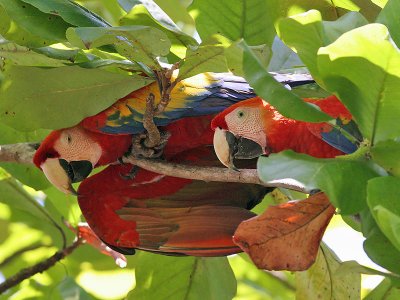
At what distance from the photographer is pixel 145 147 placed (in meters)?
2.20

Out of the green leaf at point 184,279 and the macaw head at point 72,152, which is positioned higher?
the macaw head at point 72,152

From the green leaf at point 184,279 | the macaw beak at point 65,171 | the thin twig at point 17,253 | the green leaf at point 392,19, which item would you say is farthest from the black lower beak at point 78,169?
the green leaf at point 392,19

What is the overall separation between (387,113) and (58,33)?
773 millimetres

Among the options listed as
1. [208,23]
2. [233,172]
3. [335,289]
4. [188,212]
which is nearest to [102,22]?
[208,23]

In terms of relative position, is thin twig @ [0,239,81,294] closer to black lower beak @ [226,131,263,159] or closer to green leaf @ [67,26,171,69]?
black lower beak @ [226,131,263,159]

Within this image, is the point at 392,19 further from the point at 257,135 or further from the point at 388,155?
the point at 257,135

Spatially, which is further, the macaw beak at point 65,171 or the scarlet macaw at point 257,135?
the macaw beak at point 65,171

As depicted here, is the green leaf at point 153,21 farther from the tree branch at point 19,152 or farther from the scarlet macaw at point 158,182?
the tree branch at point 19,152

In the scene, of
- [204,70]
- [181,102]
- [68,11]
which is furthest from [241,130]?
[68,11]

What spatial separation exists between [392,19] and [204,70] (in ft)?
1.58

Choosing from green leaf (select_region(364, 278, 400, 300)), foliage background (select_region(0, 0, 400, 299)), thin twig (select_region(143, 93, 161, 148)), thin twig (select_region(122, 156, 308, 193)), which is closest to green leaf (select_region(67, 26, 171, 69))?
foliage background (select_region(0, 0, 400, 299))

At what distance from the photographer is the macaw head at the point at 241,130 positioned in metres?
2.07

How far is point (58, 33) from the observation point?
5.90 ft

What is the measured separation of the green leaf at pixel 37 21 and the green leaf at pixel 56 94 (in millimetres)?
122
